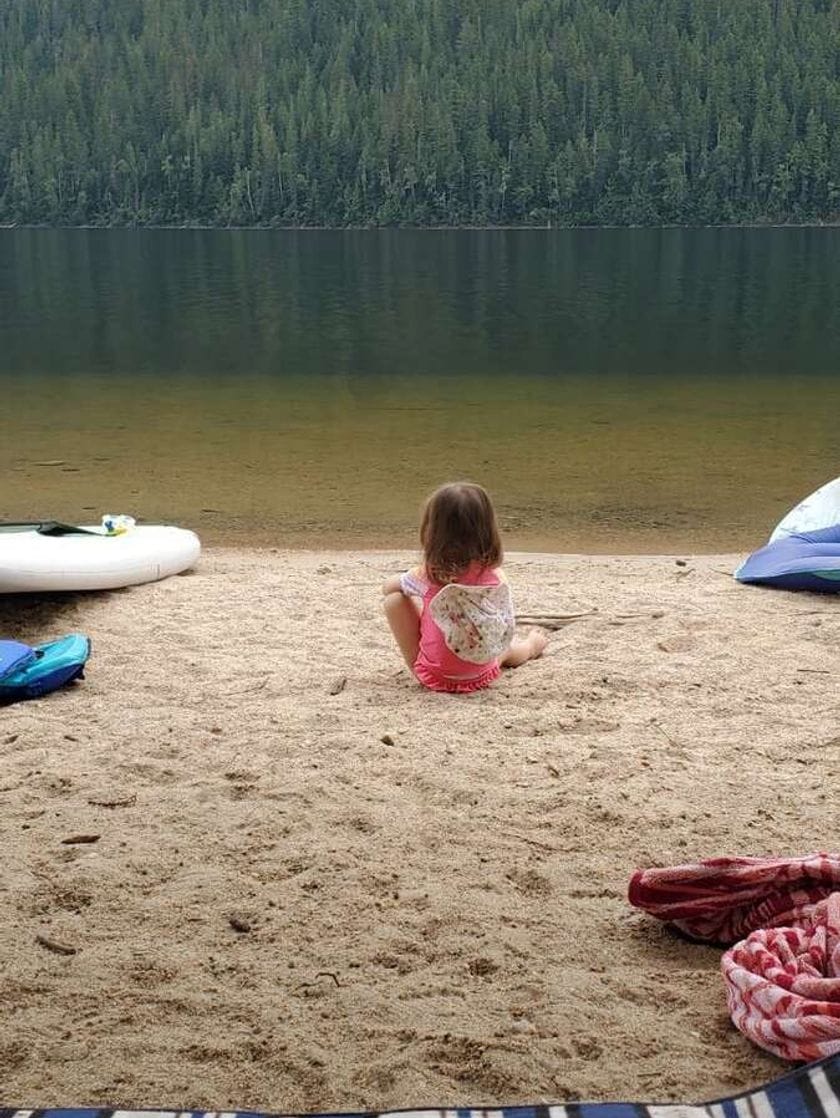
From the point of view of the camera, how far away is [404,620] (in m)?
5.12

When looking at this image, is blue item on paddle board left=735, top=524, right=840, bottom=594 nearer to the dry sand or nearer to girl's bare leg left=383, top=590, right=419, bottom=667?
the dry sand

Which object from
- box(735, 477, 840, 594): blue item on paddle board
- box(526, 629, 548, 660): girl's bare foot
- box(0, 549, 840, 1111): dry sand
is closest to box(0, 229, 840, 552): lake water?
box(735, 477, 840, 594): blue item on paddle board

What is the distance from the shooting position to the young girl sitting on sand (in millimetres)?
4926

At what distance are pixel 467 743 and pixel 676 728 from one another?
711 millimetres

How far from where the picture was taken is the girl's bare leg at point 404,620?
511 centimetres

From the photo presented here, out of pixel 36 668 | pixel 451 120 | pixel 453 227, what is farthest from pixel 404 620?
pixel 451 120

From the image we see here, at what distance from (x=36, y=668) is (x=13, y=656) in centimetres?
10

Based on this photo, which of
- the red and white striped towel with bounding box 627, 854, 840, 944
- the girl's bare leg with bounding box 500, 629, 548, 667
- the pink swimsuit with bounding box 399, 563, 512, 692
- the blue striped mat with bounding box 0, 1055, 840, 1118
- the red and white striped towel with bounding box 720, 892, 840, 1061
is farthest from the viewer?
the girl's bare leg with bounding box 500, 629, 548, 667

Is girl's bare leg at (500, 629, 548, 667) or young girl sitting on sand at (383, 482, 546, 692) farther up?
young girl sitting on sand at (383, 482, 546, 692)

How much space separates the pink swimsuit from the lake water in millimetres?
4524

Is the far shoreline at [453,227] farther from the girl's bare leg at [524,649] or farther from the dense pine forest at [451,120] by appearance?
the girl's bare leg at [524,649]

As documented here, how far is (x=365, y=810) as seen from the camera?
383 cm

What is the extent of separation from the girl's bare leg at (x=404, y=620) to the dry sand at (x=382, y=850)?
0.21 metres

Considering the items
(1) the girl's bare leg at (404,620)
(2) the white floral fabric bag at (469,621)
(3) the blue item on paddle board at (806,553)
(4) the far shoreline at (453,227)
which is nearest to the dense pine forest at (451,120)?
(4) the far shoreline at (453,227)
